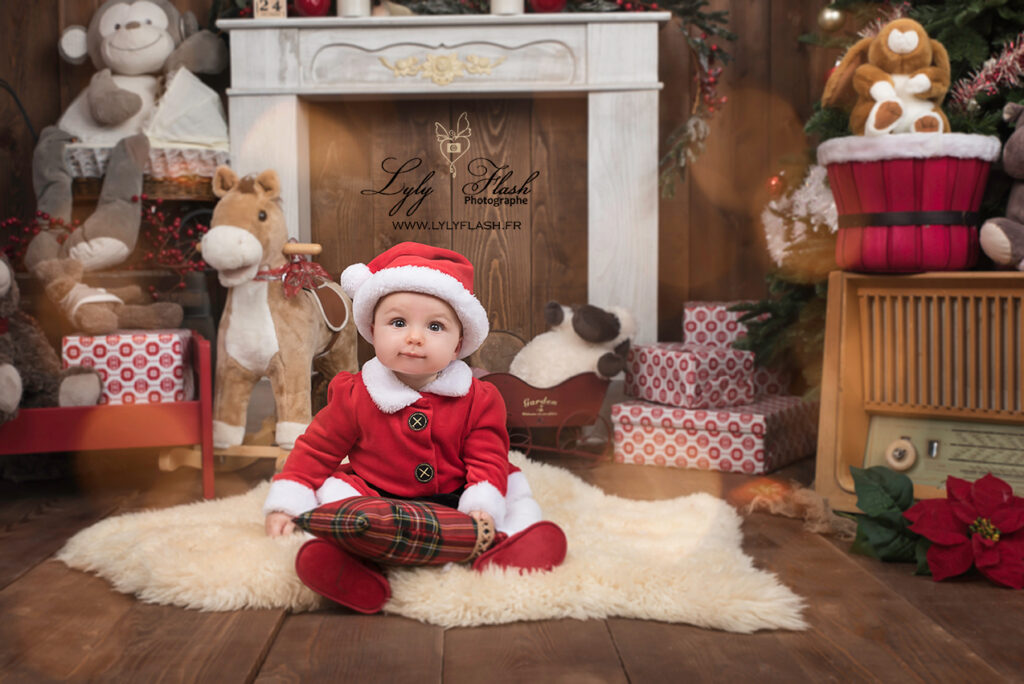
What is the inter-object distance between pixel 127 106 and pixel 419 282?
4.96 feet

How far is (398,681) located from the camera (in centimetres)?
98

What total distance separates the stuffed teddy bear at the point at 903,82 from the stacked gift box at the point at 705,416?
0.70 metres

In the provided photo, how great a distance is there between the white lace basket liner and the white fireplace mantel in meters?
0.08

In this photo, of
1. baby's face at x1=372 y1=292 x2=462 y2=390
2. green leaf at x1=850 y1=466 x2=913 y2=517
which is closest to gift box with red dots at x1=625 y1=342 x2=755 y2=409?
green leaf at x1=850 y1=466 x2=913 y2=517

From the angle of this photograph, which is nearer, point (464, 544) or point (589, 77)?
point (464, 544)

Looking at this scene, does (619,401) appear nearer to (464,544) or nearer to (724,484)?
(724,484)

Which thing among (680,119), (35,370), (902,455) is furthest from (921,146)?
(35,370)

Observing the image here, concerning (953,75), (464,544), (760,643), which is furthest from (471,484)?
(953,75)

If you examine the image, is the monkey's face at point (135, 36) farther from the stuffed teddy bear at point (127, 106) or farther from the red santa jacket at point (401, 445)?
the red santa jacket at point (401, 445)

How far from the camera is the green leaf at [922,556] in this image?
53.2 inches

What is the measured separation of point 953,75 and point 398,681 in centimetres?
156

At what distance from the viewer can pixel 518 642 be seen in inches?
42.9

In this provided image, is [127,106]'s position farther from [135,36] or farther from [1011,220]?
[1011,220]

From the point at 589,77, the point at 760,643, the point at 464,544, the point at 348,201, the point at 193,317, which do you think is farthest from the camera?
the point at 589,77
